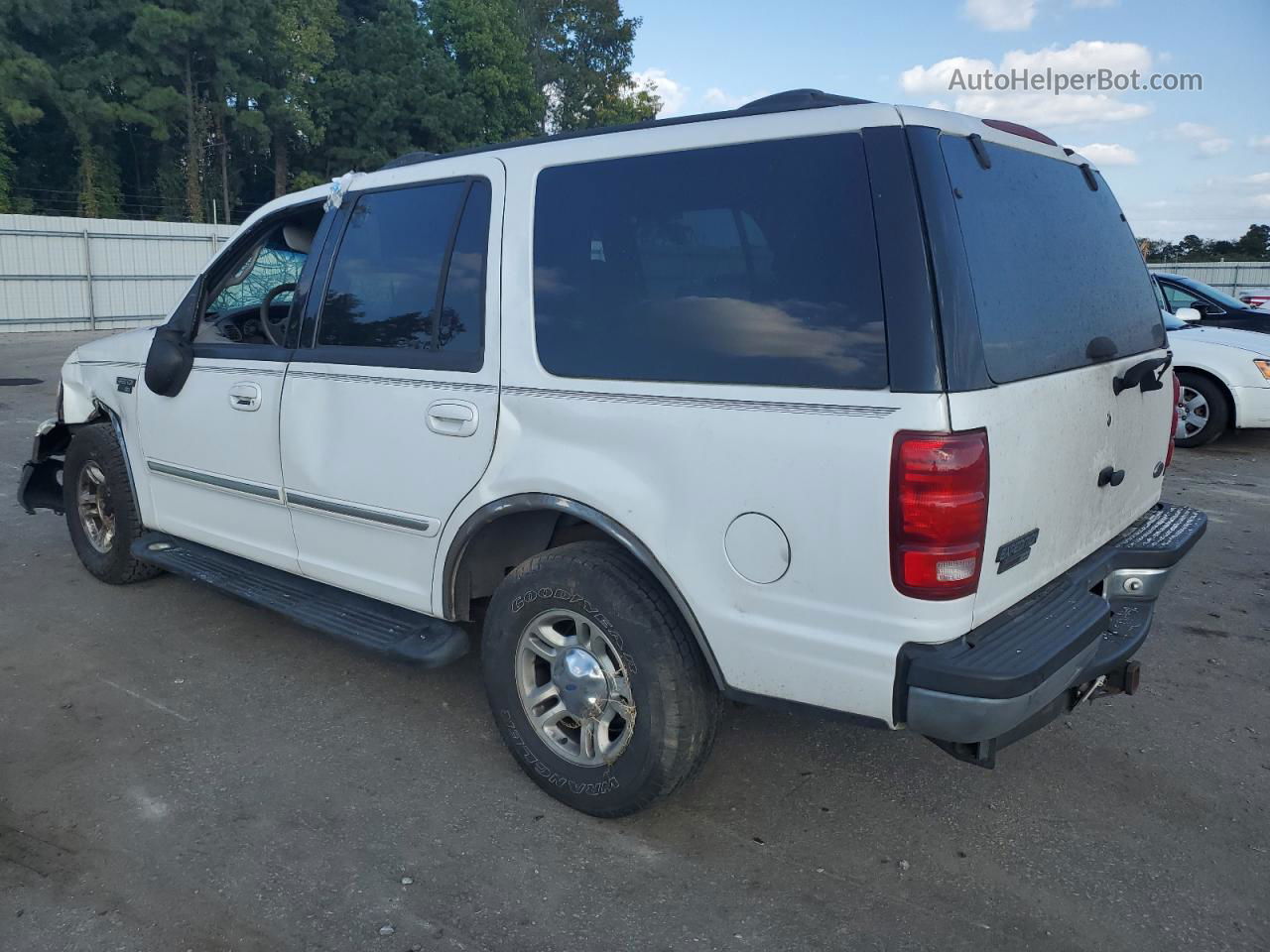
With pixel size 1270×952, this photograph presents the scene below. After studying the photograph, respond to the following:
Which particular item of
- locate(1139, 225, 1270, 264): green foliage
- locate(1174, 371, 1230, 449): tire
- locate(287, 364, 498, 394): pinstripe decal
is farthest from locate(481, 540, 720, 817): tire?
locate(1139, 225, 1270, 264): green foliage

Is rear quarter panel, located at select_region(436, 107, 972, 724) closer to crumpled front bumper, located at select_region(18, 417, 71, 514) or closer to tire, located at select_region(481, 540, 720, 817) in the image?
tire, located at select_region(481, 540, 720, 817)

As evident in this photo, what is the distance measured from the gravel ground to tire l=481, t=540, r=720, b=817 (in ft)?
0.57

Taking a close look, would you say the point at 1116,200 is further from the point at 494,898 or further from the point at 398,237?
the point at 494,898

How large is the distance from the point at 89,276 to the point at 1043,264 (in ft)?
77.8

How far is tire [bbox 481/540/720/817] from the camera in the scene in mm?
2848

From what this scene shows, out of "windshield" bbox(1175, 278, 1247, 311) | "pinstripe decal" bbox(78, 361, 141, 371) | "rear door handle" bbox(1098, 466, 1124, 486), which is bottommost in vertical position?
"rear door handle" bbox(1098, 466, 1124, 486)

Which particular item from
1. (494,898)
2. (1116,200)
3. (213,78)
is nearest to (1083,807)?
(494,898)

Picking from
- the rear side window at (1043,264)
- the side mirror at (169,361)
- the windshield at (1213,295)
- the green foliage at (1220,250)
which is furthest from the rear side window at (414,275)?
the green foliage at (1220,250)

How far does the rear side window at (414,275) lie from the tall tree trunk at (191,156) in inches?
1586

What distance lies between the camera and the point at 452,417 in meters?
3.25

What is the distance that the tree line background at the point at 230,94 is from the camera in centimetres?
3603

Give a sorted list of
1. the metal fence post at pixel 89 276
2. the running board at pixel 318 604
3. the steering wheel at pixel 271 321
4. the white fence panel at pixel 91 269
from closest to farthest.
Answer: the running board at pixel 318 604 < the steering wheel at pixel 271 321 < the white fence panel at pixel 91 269 < the metal fence post at pixel 89 276

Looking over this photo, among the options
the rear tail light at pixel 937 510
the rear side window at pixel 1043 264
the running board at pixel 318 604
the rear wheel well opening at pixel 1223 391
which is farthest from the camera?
the rear wheel well opening at pixel 1223 391

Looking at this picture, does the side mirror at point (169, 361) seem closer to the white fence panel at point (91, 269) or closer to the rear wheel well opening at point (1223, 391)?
the rear wheel well opening at point (1223, 391)
